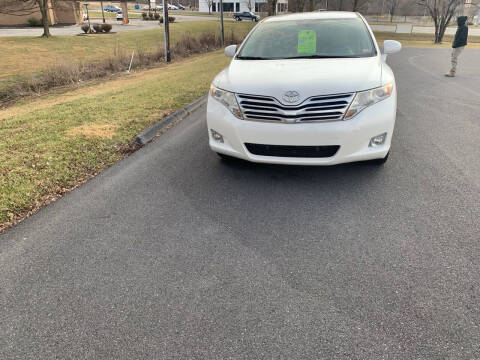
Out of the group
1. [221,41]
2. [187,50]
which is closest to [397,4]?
[221,41]

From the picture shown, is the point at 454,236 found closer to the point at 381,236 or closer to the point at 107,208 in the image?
the point at 381,236

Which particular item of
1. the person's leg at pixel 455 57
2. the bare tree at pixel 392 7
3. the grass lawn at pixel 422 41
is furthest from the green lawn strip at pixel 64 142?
the bare tree at pixel 392 7

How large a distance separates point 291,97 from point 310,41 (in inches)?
66.4

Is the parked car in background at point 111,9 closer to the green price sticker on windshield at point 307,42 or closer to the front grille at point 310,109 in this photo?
the green price sticker on windshield at point 307,42

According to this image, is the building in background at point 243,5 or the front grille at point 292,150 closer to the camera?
the front grille at point 292,150

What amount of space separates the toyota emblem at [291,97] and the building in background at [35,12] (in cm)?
4283

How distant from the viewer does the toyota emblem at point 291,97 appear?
3.53 m

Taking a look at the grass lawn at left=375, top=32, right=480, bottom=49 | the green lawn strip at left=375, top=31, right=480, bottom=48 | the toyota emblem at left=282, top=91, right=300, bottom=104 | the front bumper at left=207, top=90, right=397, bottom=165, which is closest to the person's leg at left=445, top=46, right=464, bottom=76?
the front bumper at left=207, top=90, right=397, bottom=165

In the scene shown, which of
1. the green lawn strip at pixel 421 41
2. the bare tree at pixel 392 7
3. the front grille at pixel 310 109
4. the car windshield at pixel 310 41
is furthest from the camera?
the bare tree at pixel 392 7

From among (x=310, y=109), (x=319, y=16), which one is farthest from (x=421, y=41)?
(x=310, y=109)

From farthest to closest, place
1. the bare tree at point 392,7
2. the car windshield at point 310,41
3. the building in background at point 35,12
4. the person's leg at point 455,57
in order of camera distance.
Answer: the bare tree at point 392,7, the building in background at point 35,12, the person's leg at point 455,57, the car windshield at point 310,41

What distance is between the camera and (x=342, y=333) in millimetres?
2105

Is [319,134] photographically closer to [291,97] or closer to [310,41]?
[291,97]

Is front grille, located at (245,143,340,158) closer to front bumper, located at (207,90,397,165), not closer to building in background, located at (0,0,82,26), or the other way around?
front bumper, located at (207,90,397,165)
